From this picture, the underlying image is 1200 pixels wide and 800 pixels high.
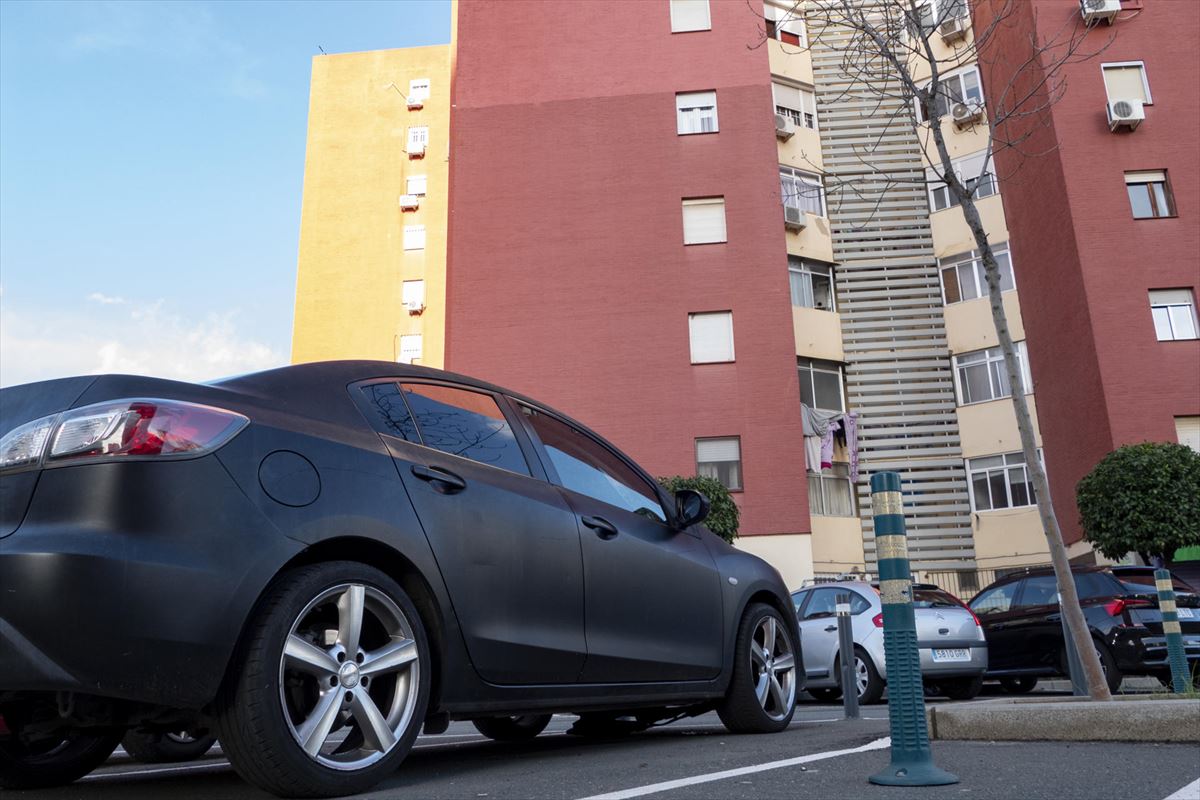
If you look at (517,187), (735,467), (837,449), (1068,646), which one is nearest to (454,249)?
(517,187)

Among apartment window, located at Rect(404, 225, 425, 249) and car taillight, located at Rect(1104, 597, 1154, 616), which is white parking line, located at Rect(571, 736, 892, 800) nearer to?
car taillight, located at Rect(1104, 597, 1154, 616)

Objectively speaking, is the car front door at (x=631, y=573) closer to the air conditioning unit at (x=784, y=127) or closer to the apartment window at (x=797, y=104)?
the air conditioning unit at (x=784, y=127)

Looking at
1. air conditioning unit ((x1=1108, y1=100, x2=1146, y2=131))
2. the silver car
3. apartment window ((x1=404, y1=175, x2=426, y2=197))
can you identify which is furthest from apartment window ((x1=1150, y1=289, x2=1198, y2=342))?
apartment window ((x1=404, y1=175, x2=426, y2=197))

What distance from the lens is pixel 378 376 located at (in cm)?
445

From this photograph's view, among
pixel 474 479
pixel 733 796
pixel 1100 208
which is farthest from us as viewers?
pixel 1100 208

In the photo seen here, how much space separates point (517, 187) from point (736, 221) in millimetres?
5712

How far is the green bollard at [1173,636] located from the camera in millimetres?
8402

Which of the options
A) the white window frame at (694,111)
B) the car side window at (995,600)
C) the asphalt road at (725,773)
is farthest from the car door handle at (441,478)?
the white window frame at (694,111)

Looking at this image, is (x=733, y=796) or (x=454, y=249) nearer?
(x=733, y=796)

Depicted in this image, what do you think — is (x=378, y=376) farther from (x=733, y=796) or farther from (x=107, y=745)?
(x=733, y=796)

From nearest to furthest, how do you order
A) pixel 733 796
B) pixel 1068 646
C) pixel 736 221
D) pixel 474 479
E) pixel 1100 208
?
pixel 733 796
pixel 474 479
pixel 1068 646
pixel 1100 208
pixel 736 221

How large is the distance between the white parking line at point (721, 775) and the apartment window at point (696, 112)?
24941 mm

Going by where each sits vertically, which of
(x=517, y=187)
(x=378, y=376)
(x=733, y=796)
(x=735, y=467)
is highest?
(x=517, y=187)

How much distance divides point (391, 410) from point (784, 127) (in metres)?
26.5
